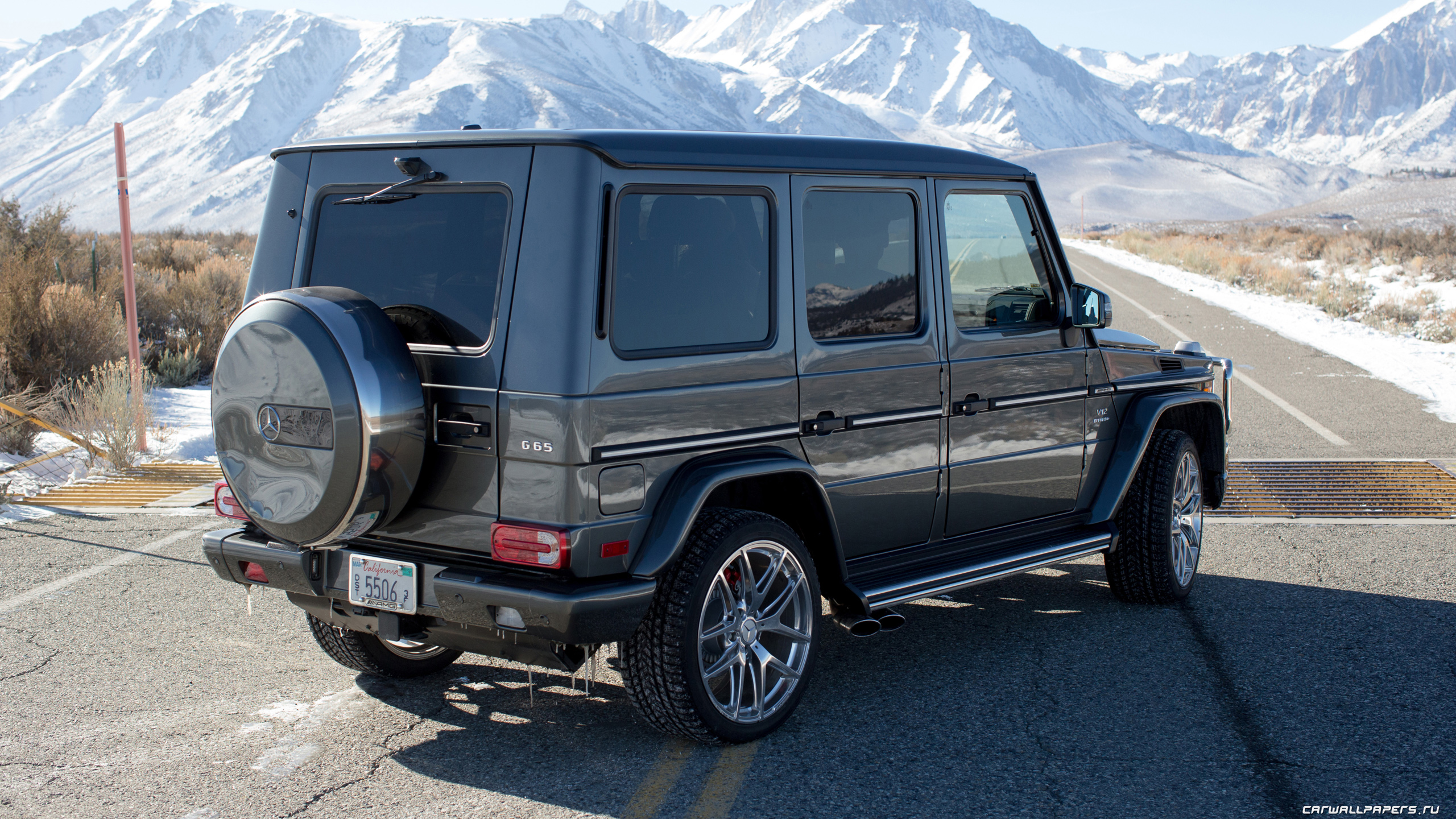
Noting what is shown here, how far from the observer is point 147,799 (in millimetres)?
3754

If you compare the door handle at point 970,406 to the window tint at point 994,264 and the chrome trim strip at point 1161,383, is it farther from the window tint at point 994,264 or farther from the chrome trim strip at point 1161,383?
the chrome trim strip at point 1161,383

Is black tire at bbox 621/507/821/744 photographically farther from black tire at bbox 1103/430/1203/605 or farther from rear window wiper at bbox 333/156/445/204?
black tire at bbox 1103/430/1203/605

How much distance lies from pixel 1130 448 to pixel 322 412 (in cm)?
364

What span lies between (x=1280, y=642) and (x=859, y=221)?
2.65 m

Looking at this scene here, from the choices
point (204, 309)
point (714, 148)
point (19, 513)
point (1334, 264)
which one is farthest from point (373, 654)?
point (1334, 264)

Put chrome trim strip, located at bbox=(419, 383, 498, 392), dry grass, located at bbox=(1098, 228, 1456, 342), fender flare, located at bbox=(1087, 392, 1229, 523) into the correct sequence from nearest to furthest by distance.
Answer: chrome trim strip, located at bbox=(419, 383, 498, 392), fender flare, located at bbox=(1087, 392, 1229, 523), dry grass, located at bbox=(1098, 228, 1456, 342)

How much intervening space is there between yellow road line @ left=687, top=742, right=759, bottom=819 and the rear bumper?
56 cm

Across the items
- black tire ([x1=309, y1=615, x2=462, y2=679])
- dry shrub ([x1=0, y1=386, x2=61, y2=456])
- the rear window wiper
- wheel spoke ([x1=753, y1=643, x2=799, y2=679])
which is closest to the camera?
the rear window wiper

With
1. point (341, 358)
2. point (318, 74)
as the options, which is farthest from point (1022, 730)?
point (318, 74)

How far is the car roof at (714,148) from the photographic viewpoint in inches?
151

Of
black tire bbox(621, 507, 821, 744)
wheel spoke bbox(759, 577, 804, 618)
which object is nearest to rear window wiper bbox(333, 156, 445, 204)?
black tire bbox(621, 507, 821, 744)

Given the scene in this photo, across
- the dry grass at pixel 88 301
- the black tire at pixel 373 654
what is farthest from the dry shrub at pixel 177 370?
the black tire at pixel 373 654

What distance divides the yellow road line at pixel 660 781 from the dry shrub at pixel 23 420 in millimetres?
6745

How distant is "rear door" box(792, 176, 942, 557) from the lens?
4422 millimetres
